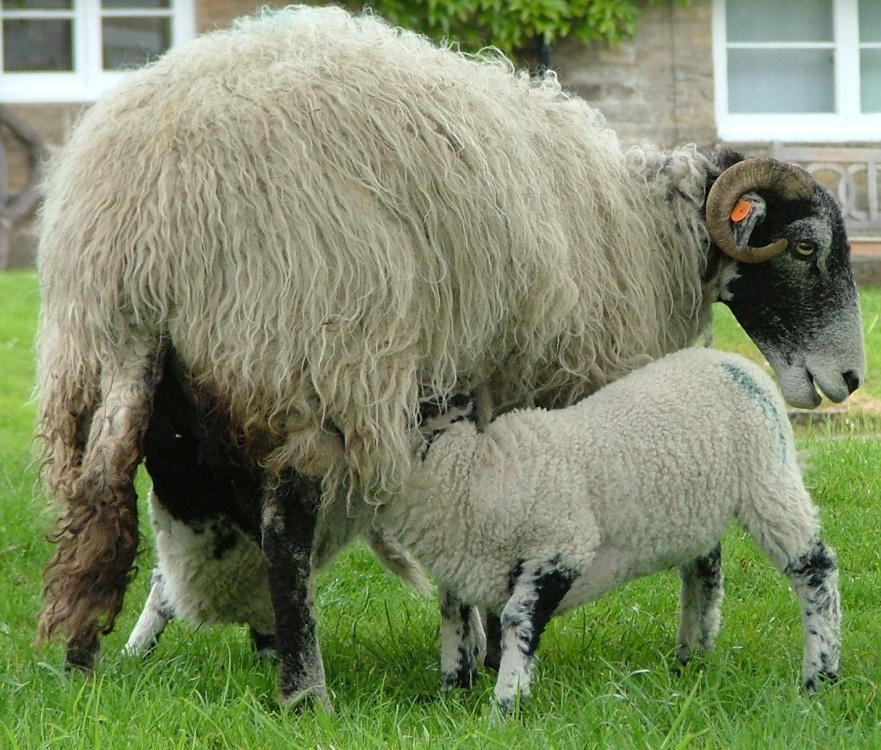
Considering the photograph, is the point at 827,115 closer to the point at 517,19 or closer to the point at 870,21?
the point at 870,21

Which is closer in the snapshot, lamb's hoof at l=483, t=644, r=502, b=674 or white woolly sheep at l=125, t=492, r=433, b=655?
white woolly sheep at l=125, t=492, r=433, b=655

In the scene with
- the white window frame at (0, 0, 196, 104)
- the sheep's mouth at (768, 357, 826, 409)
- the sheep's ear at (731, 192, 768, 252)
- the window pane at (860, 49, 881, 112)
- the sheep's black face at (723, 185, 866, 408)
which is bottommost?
the sheep's mouth at (768, 357, 826, 409)

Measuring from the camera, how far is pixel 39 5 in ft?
39.9

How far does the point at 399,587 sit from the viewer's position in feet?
16.1

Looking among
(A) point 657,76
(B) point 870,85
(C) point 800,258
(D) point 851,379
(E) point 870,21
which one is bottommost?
(D) point 851,379

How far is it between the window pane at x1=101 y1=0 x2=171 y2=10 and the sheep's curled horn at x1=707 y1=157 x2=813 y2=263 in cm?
893

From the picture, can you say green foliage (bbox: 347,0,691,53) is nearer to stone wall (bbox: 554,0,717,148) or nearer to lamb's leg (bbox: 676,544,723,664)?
stone wall (bbox: 554,0,717,148)

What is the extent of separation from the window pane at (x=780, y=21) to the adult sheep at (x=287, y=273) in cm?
878

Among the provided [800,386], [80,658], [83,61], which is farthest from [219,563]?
[83,61]

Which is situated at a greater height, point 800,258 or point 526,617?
point 800,258

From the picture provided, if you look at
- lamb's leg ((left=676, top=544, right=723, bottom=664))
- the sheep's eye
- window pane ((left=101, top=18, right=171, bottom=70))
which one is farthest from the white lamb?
window pane ((left=101, top=18, right=171, bottom=70))

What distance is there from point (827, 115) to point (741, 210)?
27.6ft

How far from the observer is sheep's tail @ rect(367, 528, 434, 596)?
13.3 ft

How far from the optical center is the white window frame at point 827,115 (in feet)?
38.1
